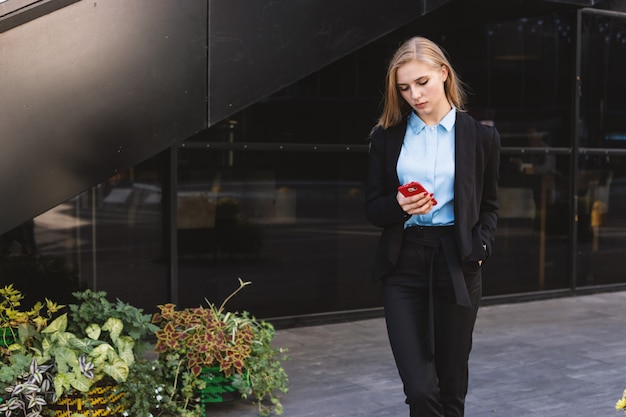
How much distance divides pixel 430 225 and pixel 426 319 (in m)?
0.40

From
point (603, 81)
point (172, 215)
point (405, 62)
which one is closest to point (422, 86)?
point (405, 62)

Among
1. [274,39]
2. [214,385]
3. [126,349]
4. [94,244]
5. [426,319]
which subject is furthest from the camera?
[94,244]

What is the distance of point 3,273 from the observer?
7230 mm

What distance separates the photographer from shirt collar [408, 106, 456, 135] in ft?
12.2

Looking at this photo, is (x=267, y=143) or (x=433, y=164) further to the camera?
(x=267, y=143)

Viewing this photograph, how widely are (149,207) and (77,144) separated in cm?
336

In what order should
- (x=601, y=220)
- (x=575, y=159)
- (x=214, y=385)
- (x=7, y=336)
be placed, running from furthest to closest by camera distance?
1. (x=601, y=220)
2. (x=575, y=159)
3. (x=214, y=385)
4. (x=7, y=336)

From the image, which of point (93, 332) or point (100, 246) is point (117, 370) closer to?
point (93, 332)

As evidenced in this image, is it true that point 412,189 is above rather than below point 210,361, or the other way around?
above

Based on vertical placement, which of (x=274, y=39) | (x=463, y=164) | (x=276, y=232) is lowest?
(x=276, y=232)

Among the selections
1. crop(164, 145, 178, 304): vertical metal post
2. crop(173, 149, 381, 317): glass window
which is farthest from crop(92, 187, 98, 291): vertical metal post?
crop(173, 149, 381, 317): glass window

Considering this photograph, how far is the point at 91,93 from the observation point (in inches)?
179

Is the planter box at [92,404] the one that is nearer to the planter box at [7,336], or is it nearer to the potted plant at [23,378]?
the potted plant at [23,378]

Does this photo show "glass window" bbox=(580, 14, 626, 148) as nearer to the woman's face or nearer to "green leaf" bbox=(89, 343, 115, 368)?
the woman's face
